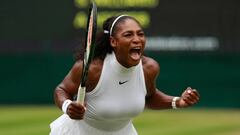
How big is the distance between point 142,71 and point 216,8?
32.8ft

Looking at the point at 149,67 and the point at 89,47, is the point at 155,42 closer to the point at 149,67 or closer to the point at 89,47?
the point at 149,67

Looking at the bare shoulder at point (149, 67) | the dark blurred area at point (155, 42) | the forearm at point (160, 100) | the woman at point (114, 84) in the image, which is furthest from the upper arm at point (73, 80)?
the dark blurred area at point (155, 42)

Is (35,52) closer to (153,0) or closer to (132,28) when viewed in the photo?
(153,0)

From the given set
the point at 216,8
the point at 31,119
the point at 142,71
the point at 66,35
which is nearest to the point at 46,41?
the point at 66,35

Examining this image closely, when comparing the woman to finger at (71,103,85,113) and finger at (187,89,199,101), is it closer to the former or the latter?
finger at (187,89,199,101)

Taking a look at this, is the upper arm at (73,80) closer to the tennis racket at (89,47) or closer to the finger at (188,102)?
the tennis racket at (89,47)

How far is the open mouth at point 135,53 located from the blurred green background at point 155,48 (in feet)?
30.0

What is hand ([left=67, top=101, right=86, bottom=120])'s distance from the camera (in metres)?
5.77

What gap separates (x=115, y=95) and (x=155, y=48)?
10419 millimetres

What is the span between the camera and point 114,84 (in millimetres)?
6633

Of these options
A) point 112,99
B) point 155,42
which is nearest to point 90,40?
point 112,99

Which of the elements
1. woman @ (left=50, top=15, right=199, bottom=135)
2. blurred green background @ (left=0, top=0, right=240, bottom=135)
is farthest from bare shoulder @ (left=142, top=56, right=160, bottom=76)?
blurred green background @ (left=0, top=0, right=240, bottom=135)

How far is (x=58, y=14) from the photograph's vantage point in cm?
1684

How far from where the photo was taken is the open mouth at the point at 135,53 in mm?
6344
